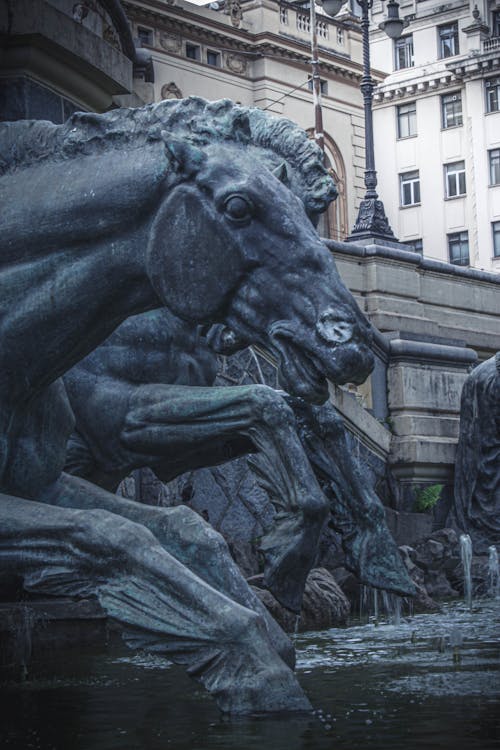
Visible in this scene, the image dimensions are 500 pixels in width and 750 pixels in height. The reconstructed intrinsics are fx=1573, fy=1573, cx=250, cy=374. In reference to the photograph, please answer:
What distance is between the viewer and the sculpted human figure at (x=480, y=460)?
17.7 m

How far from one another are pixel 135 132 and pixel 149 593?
1470 millimetres

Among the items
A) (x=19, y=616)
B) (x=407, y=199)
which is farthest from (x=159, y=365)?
(x=407, y=199)

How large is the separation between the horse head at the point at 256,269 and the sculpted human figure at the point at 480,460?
1301 centimetres

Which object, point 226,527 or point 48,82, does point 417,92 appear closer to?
point 226,527

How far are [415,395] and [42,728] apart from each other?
600 inches

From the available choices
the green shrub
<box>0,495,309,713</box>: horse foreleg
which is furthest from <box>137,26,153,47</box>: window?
<box>0,495,309,713</box>: horse foreleg

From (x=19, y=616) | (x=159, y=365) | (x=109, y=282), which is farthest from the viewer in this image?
(x=159, y=365)

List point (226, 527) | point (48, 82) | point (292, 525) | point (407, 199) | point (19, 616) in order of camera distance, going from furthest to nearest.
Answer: point (407, 199), point (226, 527), point (48, 82), point (292, 525), point (19, 616)

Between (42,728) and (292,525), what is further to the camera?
(292,525)

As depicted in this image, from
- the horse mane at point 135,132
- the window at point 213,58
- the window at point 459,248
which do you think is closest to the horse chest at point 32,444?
the horse mane at point 135,132

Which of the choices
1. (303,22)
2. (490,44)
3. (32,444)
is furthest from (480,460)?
(490,44)

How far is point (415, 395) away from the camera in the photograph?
19.3 m

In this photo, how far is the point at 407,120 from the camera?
66.5 metres

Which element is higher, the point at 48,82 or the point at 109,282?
the point at 48,82
